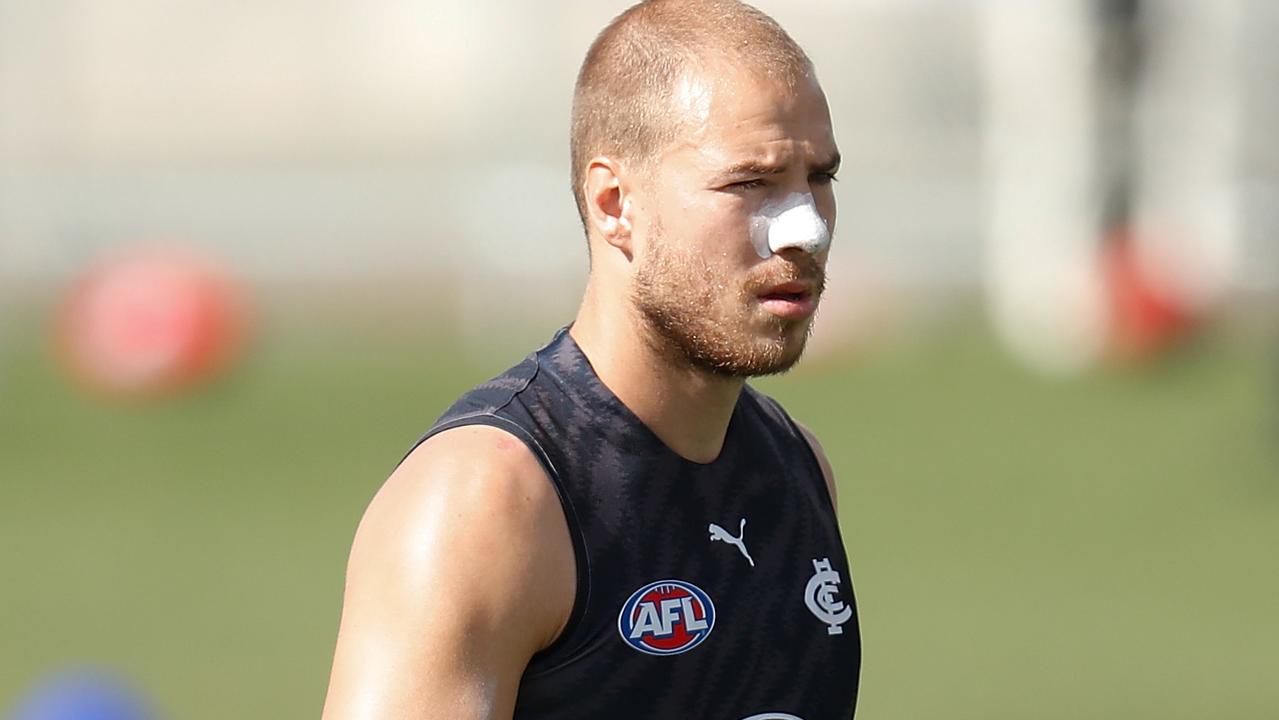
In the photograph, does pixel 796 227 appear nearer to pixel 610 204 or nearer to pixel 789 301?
pixel 789 301

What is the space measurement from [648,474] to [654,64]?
0.72 m

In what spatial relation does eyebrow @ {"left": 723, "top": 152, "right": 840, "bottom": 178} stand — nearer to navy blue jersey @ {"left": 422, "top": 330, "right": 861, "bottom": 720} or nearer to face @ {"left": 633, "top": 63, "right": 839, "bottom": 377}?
face @ {"left": 633, "top": 63, "right": 839, "bottom": 377}

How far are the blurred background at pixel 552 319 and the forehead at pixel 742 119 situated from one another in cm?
442

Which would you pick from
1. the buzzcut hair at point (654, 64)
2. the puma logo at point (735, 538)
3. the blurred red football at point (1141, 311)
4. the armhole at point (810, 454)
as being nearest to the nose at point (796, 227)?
the buzzcut hair at point (654, 64)

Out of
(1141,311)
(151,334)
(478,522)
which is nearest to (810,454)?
(478,522)

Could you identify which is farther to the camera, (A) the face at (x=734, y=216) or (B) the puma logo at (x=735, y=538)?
(B) the puma logo at (x=735, y=538)

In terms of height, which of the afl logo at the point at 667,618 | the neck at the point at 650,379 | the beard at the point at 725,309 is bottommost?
the afl logo at the point at 667,618

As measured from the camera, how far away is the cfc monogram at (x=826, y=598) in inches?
152

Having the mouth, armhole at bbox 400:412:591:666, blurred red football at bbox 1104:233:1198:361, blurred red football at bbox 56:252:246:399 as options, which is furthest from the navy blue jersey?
blurred red football at bbox 1104:233:1198:361

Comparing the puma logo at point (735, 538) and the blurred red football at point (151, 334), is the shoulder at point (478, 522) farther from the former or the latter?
the blurred red football at point (151, 334)

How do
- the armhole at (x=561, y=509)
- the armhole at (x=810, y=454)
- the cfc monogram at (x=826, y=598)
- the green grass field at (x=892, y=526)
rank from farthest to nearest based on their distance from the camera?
the green grass field at (x=892, y=526) → the armhole at (x=810, y=454) → the cfc monogram at (x=826, y=598) → the armhole at (x=561, y=509)

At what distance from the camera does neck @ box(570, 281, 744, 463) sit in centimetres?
375

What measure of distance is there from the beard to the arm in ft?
1.45

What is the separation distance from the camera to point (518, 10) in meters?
33.2
